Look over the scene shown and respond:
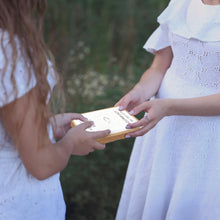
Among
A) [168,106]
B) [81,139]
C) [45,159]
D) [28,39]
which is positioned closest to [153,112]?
[168,106]

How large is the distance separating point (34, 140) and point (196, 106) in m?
0.79

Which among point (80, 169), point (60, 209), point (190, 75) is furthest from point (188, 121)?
point (80, 169)

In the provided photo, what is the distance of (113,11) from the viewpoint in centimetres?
460

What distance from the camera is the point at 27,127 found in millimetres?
1021

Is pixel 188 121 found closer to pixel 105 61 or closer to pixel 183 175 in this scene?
Result: pixel 183 175

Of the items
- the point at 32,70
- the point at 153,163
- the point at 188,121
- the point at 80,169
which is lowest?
the point at 80,169

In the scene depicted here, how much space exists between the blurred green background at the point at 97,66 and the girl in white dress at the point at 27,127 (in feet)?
4.36

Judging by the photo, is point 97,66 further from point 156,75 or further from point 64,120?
point 64,120

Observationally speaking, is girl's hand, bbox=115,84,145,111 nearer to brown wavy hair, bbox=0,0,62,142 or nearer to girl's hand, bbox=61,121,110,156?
girl's hand, bbox=61,121,110,156

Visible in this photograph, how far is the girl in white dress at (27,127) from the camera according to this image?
3.21 feet

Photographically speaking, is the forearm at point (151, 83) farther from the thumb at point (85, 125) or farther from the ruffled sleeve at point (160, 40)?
the thumb at point (85, 125)

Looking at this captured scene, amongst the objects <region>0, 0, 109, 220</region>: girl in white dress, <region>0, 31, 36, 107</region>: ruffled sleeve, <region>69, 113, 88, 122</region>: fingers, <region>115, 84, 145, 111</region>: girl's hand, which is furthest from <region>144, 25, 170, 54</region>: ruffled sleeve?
<region>0, 31, 36, 107</region>: ruffled sleeve

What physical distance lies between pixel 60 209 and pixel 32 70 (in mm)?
599

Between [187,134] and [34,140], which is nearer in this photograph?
[34,140]
